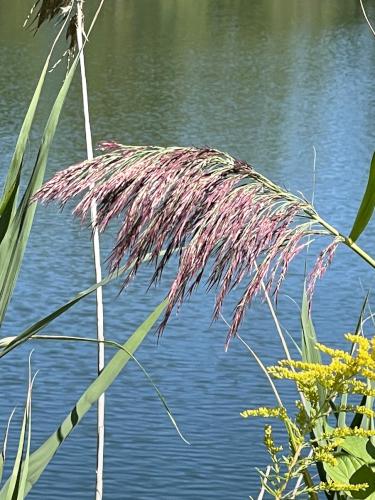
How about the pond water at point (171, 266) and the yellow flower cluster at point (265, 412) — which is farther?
the pond water at point (171, 266)

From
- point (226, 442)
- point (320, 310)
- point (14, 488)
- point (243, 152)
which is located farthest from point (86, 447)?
point (243, 152)

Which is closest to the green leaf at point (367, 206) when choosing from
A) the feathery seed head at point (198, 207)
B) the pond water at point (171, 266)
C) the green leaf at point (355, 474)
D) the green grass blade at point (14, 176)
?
the feathery seed head at point (198, 207)

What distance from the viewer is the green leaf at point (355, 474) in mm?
1790

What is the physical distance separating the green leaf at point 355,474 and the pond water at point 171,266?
1579mm

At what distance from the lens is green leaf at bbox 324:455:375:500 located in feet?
5.87

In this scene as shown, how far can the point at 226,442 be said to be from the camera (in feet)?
19.7

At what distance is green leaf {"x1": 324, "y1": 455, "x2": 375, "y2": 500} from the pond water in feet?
5.18

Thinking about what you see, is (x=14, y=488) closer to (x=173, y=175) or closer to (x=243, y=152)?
(x=173, y=175)

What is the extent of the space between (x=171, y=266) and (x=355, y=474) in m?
7.00

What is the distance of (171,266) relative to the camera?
8781 mm

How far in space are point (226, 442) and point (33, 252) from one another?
12.4ft

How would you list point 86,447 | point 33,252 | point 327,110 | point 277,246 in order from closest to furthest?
point 277,246
point 86,447
point 33,252
point 327,110

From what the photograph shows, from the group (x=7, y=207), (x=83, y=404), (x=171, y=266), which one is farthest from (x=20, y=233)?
(x=171, y=266)

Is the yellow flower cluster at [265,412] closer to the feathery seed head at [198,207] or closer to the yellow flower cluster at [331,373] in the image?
the yellow flower cluster at [331,373]
